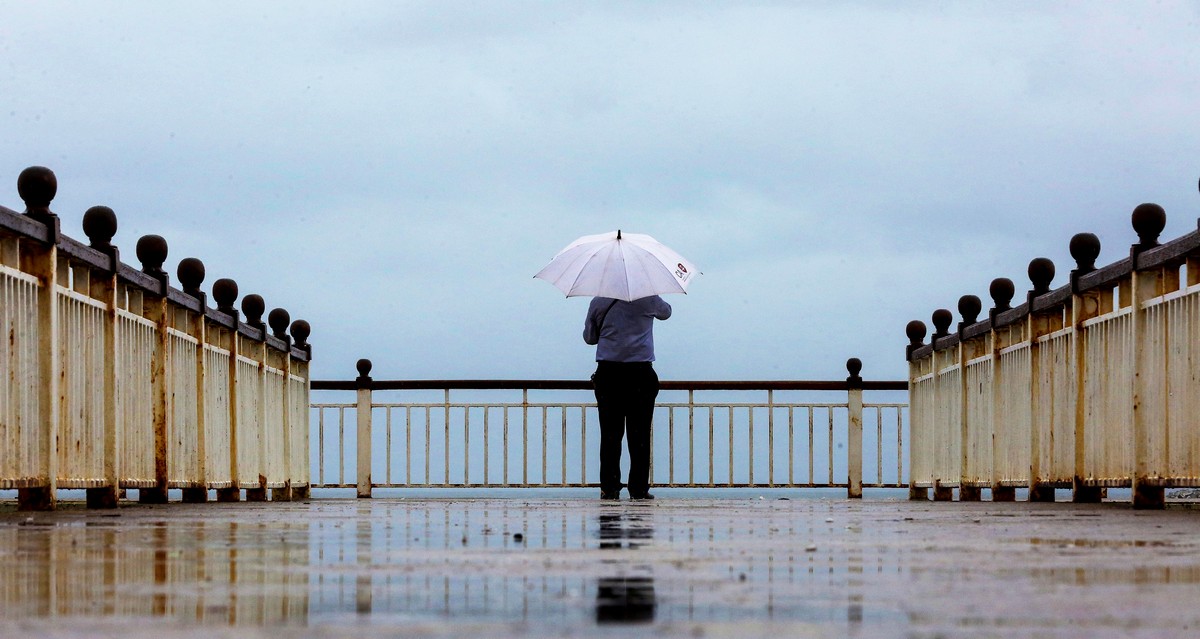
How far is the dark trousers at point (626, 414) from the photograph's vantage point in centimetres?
1280

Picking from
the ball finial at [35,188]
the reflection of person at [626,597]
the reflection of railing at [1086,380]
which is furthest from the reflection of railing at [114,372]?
the reflection of railing at [1086,380]

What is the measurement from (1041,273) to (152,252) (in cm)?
609

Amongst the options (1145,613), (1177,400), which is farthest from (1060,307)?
(1145,613)

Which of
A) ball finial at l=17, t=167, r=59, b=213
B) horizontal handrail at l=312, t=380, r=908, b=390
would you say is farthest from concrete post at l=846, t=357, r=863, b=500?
ball finial at l=17, t=167, r=59, b=213

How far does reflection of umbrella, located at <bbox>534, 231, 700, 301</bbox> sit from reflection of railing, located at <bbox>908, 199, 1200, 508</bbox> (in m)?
2.47

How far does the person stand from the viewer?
12719mm

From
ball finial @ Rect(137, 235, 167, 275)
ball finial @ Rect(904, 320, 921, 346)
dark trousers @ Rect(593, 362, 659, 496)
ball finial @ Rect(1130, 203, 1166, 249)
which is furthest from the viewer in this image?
ball finial @ Rect(904, 320, 921, 346)

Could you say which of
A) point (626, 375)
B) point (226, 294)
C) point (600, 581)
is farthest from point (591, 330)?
point (600, 581)

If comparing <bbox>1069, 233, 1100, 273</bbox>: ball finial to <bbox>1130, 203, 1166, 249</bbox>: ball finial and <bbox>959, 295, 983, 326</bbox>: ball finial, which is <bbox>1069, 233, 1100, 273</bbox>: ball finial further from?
<bbox>959, 295, 983, 326</bbox>: ball finial

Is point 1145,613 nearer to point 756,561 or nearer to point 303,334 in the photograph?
point 756,561

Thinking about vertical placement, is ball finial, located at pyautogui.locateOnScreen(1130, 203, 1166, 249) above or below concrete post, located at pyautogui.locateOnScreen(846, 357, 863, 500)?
above

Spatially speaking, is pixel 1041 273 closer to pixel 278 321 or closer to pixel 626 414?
pixel 626 414

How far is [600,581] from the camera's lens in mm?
3338

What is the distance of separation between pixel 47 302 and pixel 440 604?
615 cm
